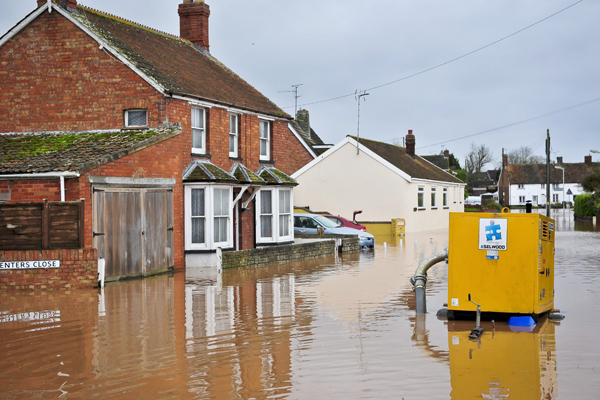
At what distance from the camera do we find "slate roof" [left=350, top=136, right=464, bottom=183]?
1650 inches

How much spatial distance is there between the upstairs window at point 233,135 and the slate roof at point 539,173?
96.1 m

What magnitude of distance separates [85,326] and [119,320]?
69 centimetres

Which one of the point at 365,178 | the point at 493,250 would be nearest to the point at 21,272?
the point at 493,250

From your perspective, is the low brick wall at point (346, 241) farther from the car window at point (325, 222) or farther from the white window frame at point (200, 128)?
the white window frame at point (200, 128)

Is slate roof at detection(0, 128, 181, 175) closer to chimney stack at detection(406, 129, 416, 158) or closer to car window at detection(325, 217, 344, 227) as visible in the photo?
car window at detection(325, 217, 344, 227)

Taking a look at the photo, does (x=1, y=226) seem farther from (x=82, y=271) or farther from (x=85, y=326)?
(x=85, y=326)

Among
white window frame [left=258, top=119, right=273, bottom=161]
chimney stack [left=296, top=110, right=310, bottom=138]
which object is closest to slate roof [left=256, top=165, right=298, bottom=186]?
white window frame [left=258, top=119, right=273, bottom=161]

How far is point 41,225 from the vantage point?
15617mm

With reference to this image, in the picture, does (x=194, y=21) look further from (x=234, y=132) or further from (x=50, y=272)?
(x=50, y=272)

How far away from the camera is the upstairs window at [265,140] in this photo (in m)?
26.1

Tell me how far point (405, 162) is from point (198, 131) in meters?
25.3

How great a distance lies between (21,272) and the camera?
15.5m

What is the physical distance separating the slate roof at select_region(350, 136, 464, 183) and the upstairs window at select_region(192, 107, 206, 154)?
1997 cm

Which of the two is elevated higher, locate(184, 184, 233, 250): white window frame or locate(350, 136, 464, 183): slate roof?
locate(350, 136, 464, 183): slate roof
